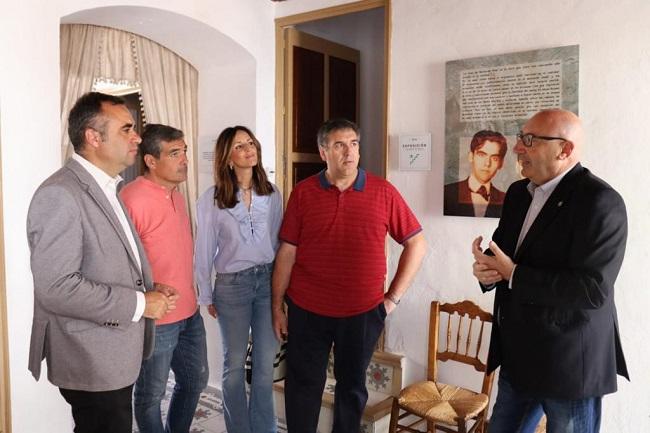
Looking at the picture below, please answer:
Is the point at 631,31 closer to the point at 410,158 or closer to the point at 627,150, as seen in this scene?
the point at 627,150

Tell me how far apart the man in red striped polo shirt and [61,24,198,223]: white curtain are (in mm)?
1525

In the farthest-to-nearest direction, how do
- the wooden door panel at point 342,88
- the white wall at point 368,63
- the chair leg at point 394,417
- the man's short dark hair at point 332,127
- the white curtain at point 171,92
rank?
the white wall at point 368,63 < the wooden door panel at point 342,88 < the white curtain at point 171,92 < the chair leg at point 394,417 < the man's short dark hair at point 332,127

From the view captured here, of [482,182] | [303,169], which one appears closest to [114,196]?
[482,182]

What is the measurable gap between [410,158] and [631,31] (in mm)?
1201

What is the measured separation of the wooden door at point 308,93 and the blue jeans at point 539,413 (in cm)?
221

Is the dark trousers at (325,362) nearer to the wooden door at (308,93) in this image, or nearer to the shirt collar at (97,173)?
the shirt collar at (97,173)

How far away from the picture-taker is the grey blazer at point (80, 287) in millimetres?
1603

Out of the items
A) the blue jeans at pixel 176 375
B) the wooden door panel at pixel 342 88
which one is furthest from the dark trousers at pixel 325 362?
the wooden door panel at pixel 342 88

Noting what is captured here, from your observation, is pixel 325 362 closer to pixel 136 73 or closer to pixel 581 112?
pixel 581 112

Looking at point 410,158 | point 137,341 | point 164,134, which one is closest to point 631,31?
point 410,158

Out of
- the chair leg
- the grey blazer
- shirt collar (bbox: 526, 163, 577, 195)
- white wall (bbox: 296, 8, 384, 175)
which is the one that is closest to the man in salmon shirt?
the grey blazer

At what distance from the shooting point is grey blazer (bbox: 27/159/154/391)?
63.1 inches

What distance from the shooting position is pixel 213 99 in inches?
151

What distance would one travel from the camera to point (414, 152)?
3.14 meters
